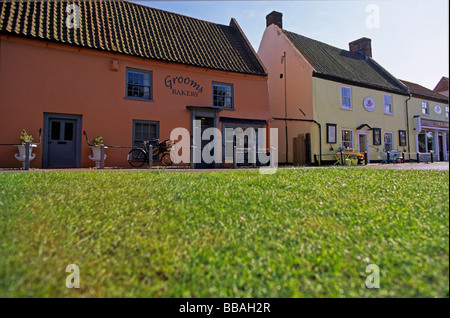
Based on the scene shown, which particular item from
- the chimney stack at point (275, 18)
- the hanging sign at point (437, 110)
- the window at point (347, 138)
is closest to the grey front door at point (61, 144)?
the chimney stack at point (275, 18)

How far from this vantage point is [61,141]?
12.0m

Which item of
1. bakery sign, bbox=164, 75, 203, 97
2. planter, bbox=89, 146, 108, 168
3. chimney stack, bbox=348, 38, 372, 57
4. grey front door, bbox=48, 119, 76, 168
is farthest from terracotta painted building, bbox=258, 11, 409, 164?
grey front door, bbox=48, 119, 76, 168

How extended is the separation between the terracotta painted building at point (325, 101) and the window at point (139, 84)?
859cm

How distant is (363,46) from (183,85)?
20.3 meters

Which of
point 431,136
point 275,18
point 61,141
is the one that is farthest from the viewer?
point 431,136

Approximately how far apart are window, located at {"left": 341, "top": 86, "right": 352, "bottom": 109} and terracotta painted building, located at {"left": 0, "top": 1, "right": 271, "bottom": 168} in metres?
7.32

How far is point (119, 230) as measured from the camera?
139 inches

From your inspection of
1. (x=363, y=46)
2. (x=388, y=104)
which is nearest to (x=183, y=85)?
(x=388, y=104)

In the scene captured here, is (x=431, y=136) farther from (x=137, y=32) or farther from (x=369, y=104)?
(x=137, y=32)

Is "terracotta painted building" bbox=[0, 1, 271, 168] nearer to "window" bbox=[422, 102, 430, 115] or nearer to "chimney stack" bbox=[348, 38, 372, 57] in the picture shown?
"chimney stack" bbox=[348, 38, 372, 57]

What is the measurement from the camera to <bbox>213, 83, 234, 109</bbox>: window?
15.4 m

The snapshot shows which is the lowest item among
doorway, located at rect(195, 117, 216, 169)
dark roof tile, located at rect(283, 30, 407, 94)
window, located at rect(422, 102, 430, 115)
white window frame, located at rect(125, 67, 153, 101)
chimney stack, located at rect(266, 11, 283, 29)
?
doorway, located at rect(195, 117, 216, 169)

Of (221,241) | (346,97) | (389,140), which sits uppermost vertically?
(346,97)

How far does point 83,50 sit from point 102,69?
3.54ft
